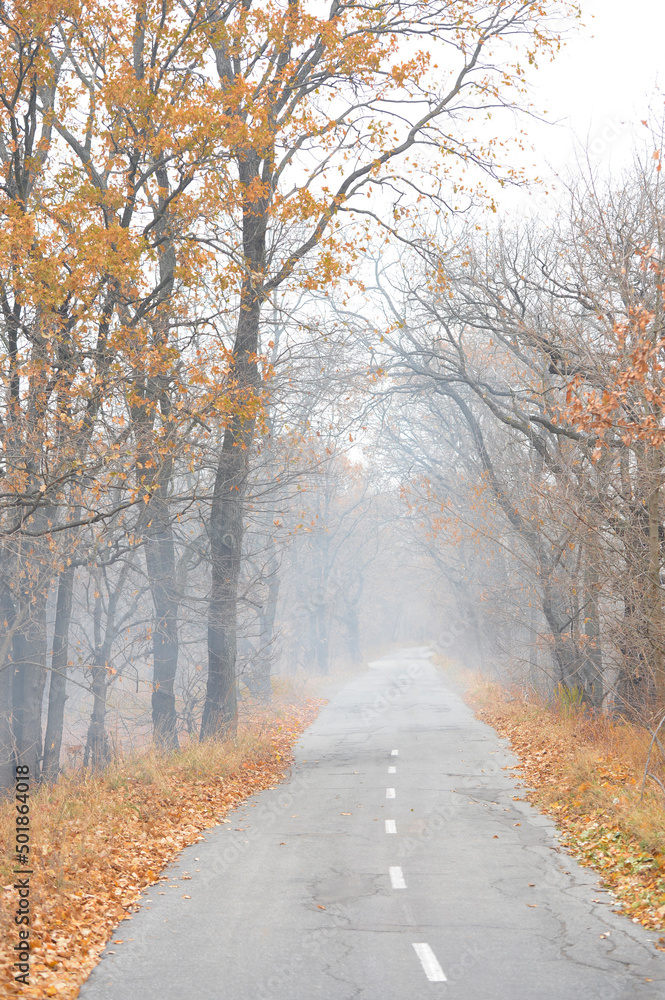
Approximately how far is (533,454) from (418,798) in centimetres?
991

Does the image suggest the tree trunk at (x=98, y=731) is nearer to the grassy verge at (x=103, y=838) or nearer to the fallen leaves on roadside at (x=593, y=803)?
the grassy verge at (x=103, y=838)

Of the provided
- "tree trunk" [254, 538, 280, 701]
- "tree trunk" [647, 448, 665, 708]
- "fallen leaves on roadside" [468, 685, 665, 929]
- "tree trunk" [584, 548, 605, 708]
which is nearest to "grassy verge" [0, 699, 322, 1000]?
"fallen leaves on roadside" [468, 685, 665, 929]

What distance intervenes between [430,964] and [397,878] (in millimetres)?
2525

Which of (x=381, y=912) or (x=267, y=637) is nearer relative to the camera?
(x=381, y=912)

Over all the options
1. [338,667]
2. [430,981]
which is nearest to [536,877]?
[430,981]

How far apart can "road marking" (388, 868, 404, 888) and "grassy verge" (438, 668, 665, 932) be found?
1953 millimetres

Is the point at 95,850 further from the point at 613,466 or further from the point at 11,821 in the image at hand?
the point at 613,466

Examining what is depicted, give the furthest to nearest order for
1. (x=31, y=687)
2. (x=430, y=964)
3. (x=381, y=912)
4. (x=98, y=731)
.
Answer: (x=98, y=731) < (x=31, y=687) < (x=381, y=912) < (x=430, y=964)

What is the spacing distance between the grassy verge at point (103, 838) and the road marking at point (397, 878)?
94.0 inches

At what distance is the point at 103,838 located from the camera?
31.1 ft

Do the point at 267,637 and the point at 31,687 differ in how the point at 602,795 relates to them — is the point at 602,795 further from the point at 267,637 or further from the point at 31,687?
the point at 267,637

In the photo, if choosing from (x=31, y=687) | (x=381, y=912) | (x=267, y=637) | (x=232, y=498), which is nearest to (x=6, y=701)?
(x=31, y=687)

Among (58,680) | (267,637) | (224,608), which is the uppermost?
(224,608)

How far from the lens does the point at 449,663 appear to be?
172 feet
